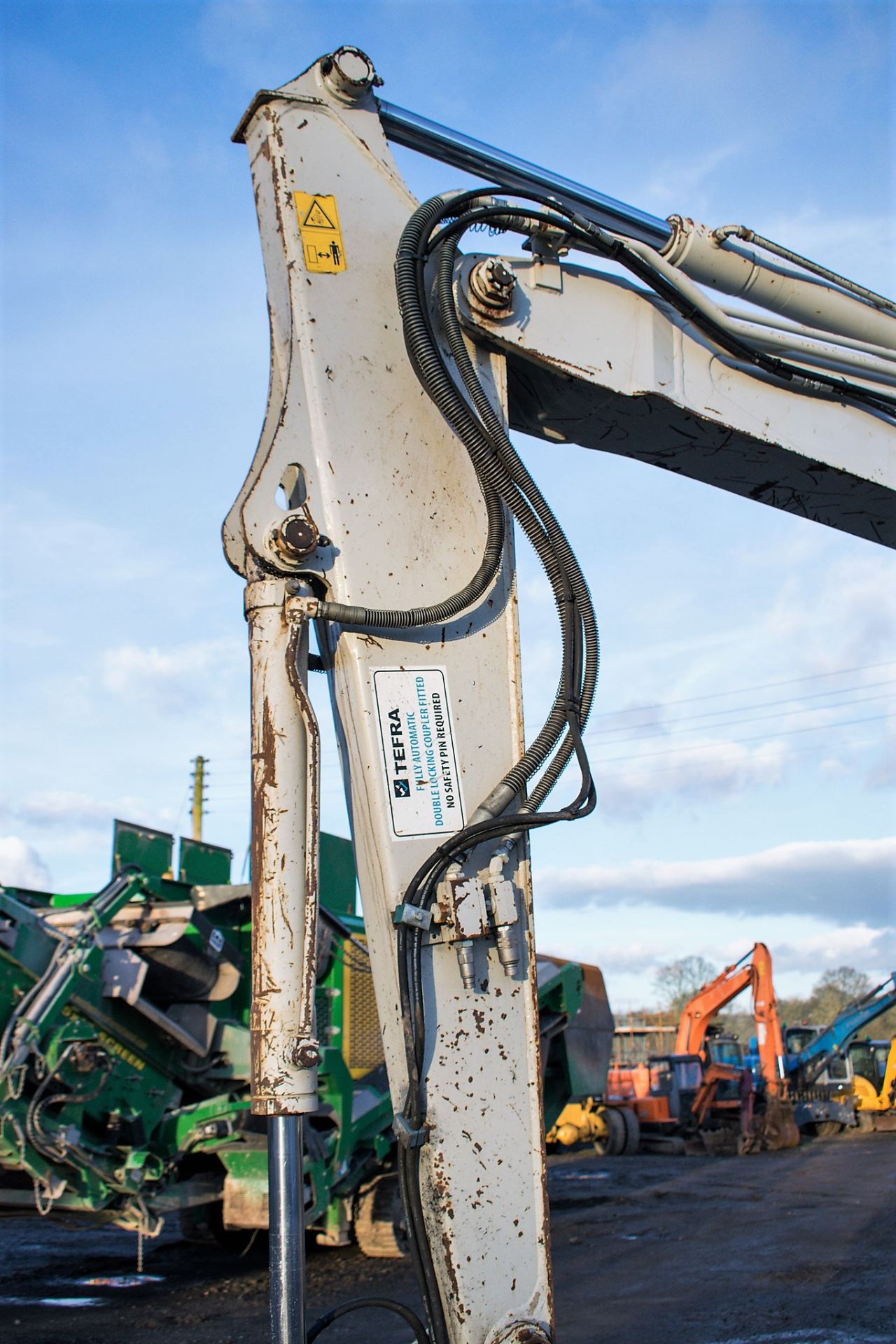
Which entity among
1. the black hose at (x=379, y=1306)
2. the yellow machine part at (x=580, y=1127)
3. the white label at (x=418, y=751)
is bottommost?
the yellow machine part at (x=580, y=1127)

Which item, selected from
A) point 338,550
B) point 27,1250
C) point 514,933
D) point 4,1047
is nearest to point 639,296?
point 338,550

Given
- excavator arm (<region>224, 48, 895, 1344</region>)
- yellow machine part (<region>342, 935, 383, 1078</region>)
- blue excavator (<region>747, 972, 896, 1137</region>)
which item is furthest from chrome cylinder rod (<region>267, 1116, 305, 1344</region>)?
blue excavator (<region>747, 972, 896, 1137</region>)

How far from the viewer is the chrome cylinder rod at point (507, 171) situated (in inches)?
131

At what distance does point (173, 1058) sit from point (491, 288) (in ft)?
21.4

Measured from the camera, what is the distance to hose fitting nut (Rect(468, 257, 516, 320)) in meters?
2.98

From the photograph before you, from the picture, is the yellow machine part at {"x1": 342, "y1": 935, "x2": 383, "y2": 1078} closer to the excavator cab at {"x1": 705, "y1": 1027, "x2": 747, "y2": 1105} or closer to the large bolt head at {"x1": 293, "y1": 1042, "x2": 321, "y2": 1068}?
the large bolt head at {"x1": 293, "y1": 1042, "x2": 321, "y2": 1068}

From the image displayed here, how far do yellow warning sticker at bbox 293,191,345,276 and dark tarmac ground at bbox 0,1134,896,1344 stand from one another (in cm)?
507

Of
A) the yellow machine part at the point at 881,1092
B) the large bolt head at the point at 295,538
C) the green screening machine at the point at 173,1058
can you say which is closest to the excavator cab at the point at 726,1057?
the yellow machine part at the point at 881,1092

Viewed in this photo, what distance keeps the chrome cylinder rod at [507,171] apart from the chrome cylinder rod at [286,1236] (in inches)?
96.8

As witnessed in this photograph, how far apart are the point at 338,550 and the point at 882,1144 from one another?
16.5 meters

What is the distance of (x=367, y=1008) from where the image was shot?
29.4 feet

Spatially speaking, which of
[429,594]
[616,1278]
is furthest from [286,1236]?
[616,1278]

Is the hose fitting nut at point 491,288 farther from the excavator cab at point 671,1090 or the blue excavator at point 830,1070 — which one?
the blue excavator at point 830,1070

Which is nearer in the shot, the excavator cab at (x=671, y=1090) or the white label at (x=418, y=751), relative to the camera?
the white label at (x=418, y=751)
